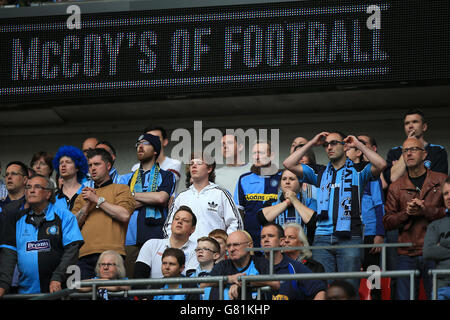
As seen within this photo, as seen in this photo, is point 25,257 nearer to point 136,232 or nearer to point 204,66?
point 136,232

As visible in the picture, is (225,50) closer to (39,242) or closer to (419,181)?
(419,181)

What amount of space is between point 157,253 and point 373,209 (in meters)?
2.03

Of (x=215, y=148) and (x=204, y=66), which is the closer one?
(x=204, y=66)

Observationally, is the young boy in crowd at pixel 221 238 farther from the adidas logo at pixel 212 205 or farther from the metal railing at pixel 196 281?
the metal railing at pixel 196 281

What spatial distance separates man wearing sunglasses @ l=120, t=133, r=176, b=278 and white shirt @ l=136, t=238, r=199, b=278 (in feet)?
1.21

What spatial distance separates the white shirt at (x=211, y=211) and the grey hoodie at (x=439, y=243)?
1.95 meters

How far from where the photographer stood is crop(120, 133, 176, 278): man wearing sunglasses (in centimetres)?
1044

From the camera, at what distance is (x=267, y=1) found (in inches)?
400

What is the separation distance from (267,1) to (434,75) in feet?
5.60

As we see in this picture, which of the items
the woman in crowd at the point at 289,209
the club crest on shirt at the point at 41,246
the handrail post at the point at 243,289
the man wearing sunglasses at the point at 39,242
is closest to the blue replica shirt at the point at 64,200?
the man wearing sunglasses at the point at 39,242

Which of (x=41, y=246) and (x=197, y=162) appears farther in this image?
(x=197, y=162)

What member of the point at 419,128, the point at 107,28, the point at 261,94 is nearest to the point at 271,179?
the point at 261,94

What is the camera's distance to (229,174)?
36.2 feet

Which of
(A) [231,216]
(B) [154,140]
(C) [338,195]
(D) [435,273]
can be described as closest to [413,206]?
(C) [338,195]
